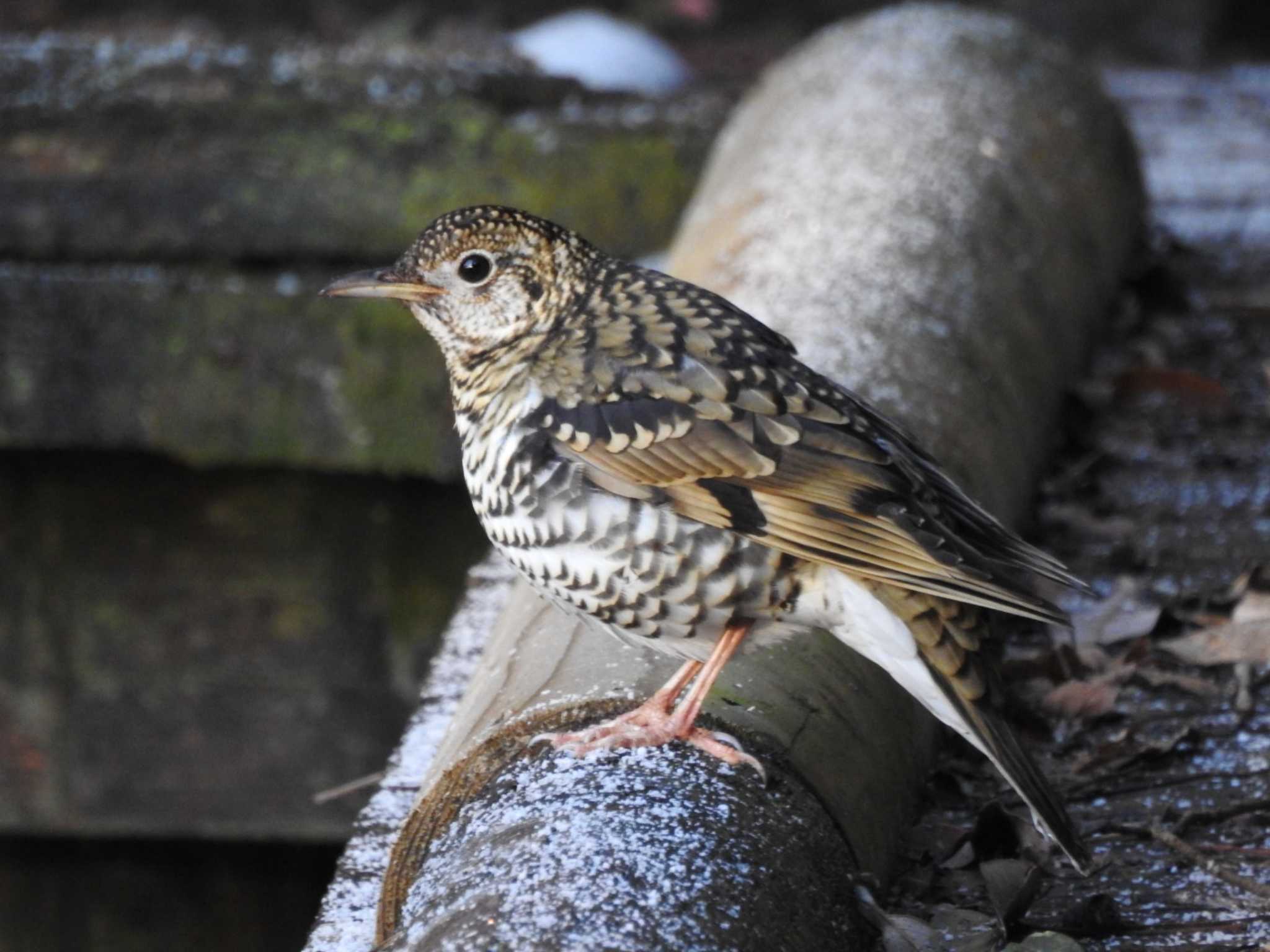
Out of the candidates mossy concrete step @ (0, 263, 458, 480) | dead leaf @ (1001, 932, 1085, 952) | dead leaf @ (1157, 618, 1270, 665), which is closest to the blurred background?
mossy concrete step @ (0, 263, 458, 480)

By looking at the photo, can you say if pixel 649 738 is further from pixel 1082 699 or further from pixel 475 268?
pixel 1082 699

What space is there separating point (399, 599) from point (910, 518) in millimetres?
4080

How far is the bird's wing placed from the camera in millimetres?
2592

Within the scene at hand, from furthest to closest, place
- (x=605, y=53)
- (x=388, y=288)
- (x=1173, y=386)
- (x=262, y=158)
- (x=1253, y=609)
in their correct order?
(x=605, y=53)
(x=262, y=158)
(x=1173, y=386)
(x=1253, y=609)
(x=388, y=288)

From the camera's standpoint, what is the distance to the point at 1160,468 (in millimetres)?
4395

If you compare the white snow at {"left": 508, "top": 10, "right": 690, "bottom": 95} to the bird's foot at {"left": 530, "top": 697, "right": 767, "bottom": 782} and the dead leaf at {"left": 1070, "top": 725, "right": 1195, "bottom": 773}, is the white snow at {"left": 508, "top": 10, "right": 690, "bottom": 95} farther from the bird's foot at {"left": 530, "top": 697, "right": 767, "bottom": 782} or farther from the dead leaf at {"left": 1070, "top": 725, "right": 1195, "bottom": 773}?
the bird's foot at {"left": 530, "top": 697, "right": 767, "bottom": 782}

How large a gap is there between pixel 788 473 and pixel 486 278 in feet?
2.06

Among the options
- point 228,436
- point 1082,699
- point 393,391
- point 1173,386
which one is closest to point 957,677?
point 1082,699

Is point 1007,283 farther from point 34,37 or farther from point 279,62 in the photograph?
point 34,37

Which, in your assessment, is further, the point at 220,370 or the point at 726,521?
the point at 220,370

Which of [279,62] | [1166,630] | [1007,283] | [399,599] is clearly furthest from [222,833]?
[1166,630]

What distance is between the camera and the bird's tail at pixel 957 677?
251cm

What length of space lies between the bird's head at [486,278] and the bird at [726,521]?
0.03 meters

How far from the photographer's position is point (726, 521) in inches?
104
